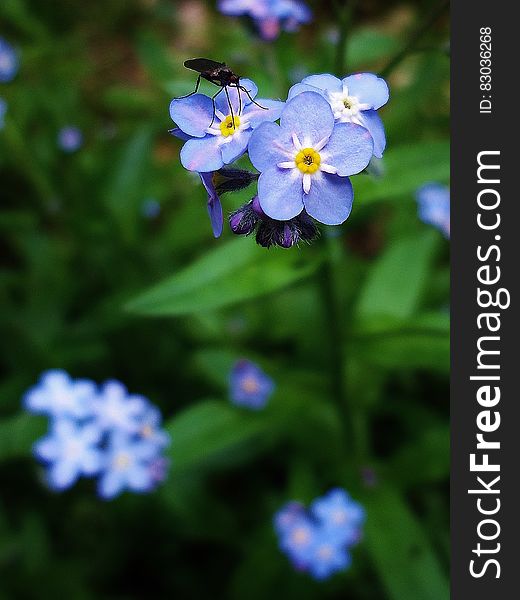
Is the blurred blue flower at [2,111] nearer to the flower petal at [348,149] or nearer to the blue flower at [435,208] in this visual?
the blue flower at [435,208]

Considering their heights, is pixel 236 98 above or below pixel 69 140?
below

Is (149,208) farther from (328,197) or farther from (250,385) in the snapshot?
(328,197)

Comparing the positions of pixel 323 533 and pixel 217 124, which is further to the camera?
pixel 323 533

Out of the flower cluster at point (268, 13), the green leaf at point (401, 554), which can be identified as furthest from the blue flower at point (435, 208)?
the green leaf at point (401, 554)

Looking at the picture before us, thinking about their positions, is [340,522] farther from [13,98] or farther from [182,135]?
[13,98]

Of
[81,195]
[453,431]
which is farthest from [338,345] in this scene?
[81,195]

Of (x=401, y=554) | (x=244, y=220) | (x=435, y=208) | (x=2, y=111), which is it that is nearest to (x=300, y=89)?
(x=244, y=220)

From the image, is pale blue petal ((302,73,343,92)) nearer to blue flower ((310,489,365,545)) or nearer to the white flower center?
the white flower center
